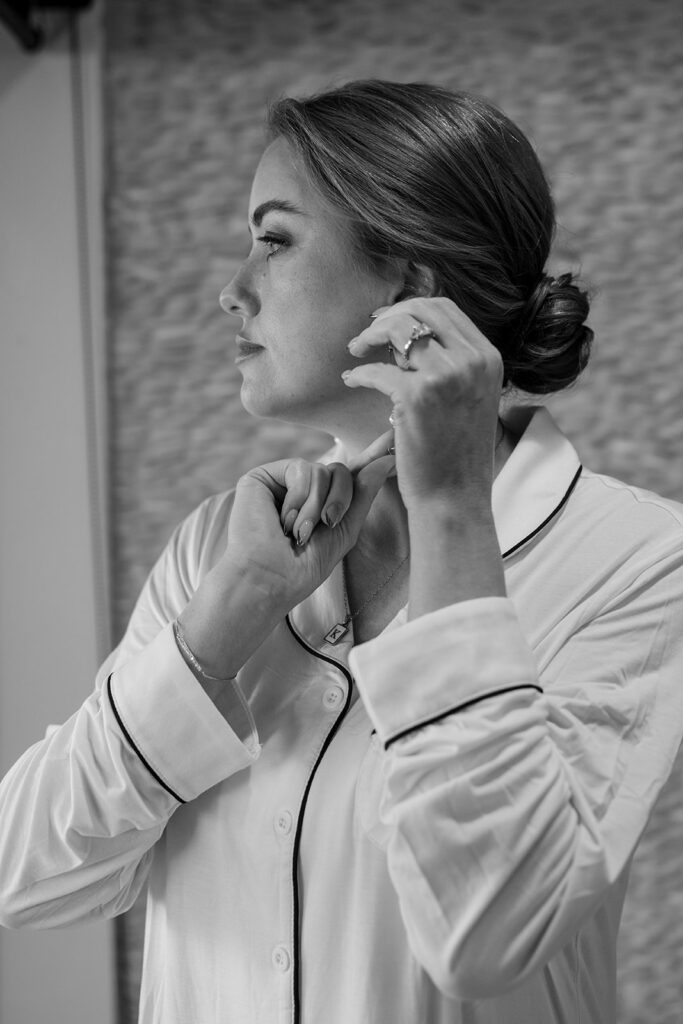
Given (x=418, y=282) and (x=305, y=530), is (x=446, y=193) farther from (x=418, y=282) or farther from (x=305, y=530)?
(x=305, y=530)

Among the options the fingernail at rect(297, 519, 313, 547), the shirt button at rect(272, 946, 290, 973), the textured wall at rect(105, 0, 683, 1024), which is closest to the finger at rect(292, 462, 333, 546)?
the fingernail at rect(297, 519, 313, 547)

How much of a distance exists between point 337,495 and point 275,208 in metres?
0.30

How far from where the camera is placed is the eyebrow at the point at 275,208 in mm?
1130

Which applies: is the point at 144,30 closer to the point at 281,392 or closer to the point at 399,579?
the point at 281,392

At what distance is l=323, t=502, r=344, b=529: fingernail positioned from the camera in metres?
1.06

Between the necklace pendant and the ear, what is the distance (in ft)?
1.09

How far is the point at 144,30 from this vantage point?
201 cm

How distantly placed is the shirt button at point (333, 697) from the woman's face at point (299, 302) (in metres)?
0.28

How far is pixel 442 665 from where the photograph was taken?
842 mm

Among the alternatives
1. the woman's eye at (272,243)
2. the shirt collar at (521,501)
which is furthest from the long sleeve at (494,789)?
the woman's eye at (272,243)

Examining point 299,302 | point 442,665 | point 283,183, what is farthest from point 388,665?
point 283,183

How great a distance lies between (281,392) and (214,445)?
892 millimetres

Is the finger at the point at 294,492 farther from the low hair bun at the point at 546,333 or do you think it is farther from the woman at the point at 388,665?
the low hair bun at the point at 546,333

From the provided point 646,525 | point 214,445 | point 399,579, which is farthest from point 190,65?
point 646,525
